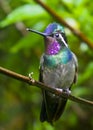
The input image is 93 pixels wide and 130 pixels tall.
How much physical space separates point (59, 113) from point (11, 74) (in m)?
0.80

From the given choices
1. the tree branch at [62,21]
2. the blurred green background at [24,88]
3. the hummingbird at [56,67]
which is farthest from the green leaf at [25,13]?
the hummingbird at [56,67]

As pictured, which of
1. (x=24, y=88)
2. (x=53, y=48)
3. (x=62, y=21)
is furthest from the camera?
(x=24, y=88)

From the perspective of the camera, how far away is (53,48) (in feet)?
6.47

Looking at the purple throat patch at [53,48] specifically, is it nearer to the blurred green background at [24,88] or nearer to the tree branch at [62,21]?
the tree branch at [62,21]

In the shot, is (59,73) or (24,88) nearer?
(59,73)

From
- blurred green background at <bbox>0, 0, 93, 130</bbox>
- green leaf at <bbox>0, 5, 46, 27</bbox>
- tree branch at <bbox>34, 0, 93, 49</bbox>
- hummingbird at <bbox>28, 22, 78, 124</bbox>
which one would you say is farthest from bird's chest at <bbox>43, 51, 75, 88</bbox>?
blurred green background at <bbox>0, 0, 93, 130</bbox>

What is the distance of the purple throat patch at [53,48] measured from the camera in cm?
193

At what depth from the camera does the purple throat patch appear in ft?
6.32

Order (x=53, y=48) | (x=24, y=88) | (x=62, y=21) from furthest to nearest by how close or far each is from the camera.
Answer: (x=24, y=88), (x=62, y=21), (x=53, y=48)

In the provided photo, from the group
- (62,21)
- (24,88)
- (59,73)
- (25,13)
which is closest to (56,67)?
(59,73)

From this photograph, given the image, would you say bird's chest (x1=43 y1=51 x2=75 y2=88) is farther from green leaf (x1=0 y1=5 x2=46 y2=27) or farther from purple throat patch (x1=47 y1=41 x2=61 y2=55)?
green leaf (x1=0 y1=5 x2=46 y2=27)

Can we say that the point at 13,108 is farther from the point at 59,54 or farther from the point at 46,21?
the point at 59,54

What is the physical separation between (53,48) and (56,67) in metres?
0.11

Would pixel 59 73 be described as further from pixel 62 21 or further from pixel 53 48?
pixel 62 21
